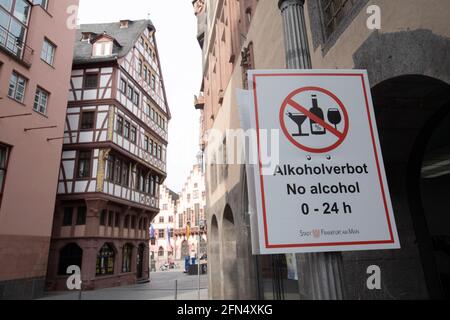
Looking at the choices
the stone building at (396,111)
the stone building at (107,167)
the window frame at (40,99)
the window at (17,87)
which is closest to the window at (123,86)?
the stone building at (107,167)

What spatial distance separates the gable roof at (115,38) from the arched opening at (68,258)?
1335 cm

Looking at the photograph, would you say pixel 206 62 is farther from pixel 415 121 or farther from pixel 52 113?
pixel 415 121

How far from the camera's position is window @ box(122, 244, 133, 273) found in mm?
25348

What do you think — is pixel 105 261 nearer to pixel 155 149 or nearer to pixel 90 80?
pixel 155 149

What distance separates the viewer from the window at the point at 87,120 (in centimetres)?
2322

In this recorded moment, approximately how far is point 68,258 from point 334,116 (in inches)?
925

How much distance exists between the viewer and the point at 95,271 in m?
21.4

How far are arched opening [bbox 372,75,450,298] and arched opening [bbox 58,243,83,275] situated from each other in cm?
2136

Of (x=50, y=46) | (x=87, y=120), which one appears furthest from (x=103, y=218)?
(x=50, y=46)

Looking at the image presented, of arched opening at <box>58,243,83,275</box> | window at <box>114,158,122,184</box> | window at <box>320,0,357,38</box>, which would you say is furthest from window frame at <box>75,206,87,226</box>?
window at <box>320,0,357,38</box>

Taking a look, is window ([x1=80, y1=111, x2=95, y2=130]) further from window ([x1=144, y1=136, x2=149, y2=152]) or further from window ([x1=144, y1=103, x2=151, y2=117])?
window ([x1=144, y1=103, x2=151, y2=117])

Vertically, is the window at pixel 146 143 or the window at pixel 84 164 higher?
the window at pixel 146 143

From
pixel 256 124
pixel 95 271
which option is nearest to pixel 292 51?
pixel 256 124

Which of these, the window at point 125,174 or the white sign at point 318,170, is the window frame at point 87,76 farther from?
the white sign at point 318,170
